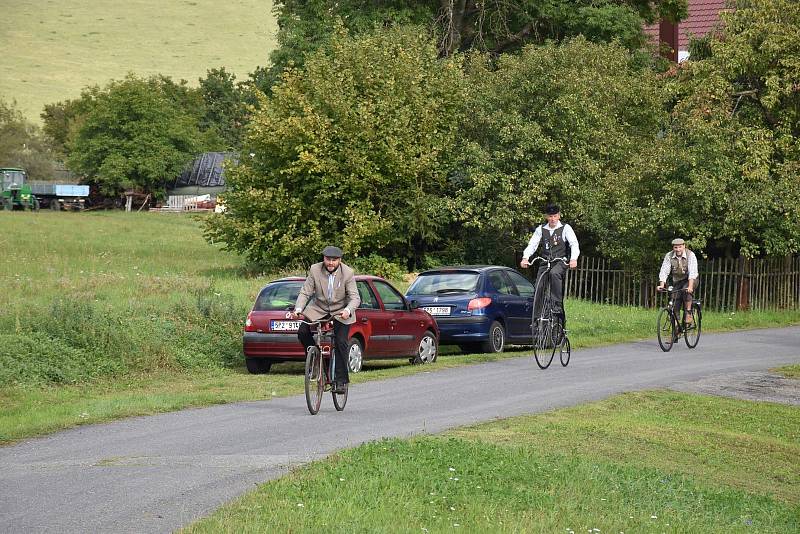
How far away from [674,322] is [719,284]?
9.61 m

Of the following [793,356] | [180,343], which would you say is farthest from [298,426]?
[793,356]

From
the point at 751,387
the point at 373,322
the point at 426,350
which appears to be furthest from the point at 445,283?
the point at 751,387

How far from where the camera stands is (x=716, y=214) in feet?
102

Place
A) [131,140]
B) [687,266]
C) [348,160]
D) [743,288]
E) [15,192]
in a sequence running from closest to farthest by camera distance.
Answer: [687,266] → [743,288] → [348,160] → [15,192] → [131,140]

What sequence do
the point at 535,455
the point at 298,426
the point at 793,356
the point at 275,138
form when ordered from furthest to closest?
the point at 275,138 → the point at 793,356 → the point at 298,426 → the point at 535,455

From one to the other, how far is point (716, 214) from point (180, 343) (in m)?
16.6

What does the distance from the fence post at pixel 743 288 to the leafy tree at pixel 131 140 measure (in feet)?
255

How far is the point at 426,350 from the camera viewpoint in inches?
810

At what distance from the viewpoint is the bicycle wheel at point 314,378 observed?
13502mm

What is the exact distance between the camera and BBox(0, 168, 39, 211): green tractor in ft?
314

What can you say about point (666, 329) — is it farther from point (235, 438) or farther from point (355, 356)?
point (235, 438)

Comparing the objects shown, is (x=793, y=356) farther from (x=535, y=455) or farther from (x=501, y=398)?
(x=535, y=455)

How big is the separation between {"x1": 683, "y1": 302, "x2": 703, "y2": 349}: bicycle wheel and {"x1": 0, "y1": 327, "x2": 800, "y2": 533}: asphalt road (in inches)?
82.7

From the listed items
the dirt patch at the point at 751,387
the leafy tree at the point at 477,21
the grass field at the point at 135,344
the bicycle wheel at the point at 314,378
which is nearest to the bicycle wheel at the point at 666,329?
the grass field at the point at 135,344
